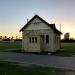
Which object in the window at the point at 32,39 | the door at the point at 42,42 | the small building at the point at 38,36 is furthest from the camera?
the window at the point at 32,39

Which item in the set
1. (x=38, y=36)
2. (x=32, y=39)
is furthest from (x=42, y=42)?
(x=32, y=39)

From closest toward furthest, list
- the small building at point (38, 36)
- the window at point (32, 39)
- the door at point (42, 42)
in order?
the small building at point (38, 36), the door at point (42, 42), the window at point (32, 39)

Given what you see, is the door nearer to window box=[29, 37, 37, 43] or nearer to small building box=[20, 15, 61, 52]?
small building box=[20, 15, 61, 52]

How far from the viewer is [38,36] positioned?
114ft

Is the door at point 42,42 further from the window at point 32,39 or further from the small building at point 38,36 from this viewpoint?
the window at point 32,39

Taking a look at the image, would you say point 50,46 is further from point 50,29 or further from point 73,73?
point 73,73

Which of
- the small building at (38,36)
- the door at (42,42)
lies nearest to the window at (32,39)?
the small building at (38,36)

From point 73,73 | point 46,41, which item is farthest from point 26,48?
point 73,73

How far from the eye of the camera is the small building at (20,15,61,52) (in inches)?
1356

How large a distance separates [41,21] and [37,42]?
328cm

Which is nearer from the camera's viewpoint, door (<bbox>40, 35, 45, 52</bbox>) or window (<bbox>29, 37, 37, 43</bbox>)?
door (<bbox>40, 35, 45, 52</bbox>)

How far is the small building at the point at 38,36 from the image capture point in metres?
34.4

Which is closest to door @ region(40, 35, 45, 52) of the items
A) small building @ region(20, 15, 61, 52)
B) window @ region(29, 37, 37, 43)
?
small building @ region(20, 15, 61, 52)

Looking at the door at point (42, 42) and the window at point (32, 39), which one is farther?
the window at point (32, 39)
